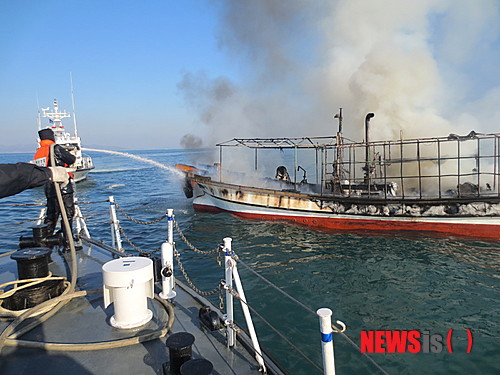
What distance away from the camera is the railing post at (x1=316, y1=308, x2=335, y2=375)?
246cm

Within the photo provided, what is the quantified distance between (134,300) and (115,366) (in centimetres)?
79

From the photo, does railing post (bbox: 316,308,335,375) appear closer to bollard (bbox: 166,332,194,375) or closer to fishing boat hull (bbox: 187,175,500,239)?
bollard (bbox: 166,332,194,375)

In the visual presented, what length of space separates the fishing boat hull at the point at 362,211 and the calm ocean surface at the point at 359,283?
2.69ft

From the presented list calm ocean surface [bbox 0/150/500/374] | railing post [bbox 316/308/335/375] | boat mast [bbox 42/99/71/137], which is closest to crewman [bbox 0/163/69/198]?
railing post [bbox 316/308/335/375]

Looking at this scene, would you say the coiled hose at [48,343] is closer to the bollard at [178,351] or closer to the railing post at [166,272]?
the railing post at [166,272]

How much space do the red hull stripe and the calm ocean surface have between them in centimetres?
65

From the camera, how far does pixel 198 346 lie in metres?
3.91

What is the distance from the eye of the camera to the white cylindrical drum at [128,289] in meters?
3.90

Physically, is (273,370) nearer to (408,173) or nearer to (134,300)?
(134,300)

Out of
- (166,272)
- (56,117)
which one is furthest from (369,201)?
(56,117)

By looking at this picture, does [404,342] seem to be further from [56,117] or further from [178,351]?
[56,117]

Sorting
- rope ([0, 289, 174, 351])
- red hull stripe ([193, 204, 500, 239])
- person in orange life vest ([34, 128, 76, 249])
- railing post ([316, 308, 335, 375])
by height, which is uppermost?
person in orange life vest ([34, 128, 76, 249])

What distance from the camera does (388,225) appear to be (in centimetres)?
1583

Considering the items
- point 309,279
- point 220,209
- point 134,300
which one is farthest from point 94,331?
point 220,209
